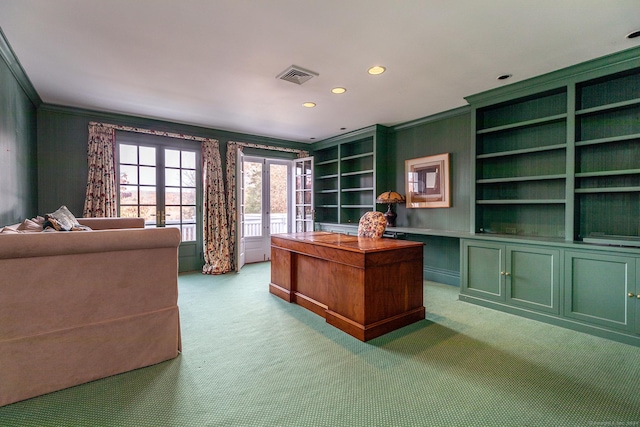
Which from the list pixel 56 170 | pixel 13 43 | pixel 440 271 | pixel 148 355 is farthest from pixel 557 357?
pixel 56 170

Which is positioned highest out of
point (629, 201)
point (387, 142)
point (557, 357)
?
point (387, 142)

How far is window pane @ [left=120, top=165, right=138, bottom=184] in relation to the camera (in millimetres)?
4703

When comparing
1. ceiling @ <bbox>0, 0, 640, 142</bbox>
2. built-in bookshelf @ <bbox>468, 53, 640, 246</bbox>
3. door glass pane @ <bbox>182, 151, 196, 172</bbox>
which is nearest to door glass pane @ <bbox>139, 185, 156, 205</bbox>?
door glass pane @ <bbox>182, 151, 196, 172</bbox>

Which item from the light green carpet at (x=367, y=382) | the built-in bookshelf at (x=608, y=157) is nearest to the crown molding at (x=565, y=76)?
the built-in bookshelf at (x=608, y=157)

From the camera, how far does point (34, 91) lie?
3.54m

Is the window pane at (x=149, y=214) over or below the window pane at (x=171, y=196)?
below

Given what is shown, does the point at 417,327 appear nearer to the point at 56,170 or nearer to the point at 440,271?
the point at 440,271

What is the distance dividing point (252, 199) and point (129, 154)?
231 centimetres

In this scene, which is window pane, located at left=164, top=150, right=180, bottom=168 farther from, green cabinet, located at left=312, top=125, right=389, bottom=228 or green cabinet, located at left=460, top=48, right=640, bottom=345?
green cabinet, located at left=460, top=48, right=640, bottom=345

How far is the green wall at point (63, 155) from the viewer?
160 inches

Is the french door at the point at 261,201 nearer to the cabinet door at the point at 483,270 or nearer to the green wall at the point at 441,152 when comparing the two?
the green wall at the point at 441,152

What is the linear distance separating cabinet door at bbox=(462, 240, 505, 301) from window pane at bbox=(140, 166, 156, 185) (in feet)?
16.1

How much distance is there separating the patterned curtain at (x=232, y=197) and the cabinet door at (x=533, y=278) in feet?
14.1

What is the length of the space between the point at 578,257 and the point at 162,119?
580cm
